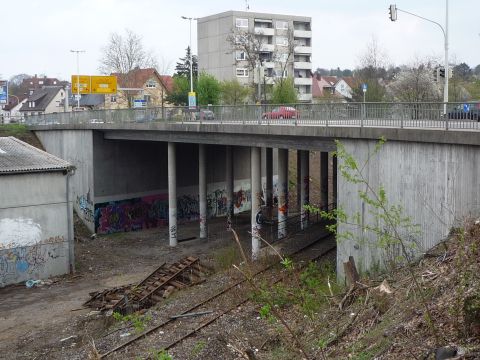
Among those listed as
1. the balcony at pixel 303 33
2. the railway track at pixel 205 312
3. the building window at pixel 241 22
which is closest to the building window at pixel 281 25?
the balcony at pixel 303 33

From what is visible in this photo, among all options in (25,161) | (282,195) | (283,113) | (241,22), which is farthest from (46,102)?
(283,113)

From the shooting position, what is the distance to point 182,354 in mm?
13805

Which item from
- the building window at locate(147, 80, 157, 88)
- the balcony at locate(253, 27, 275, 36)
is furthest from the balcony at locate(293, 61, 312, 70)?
the building window at locate(147, 80, 157, 88)

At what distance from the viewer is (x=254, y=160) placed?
2766cm

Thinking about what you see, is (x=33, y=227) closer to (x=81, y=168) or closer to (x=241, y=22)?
(x=81, y=168)

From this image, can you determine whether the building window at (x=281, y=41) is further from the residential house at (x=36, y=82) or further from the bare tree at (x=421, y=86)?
the residential house at (x=36, y=82)

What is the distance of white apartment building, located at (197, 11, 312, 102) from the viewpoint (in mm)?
77938

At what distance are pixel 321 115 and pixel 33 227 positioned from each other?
12.5 metres

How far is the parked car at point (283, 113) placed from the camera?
22969 millimetres

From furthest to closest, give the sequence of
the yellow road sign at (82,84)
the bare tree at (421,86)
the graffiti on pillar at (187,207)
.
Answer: the yellow road sign at (82,84) < the bare tree at (421,86) < the graffiti on pillar at (187,207)

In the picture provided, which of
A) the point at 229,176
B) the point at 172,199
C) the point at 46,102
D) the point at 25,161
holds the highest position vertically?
the point at 46,102

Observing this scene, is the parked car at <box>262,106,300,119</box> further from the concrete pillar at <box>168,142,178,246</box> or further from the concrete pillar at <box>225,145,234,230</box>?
the concrete pillar at <box>225,145,234,230</box>

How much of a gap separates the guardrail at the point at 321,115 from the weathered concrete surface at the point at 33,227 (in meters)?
7.28

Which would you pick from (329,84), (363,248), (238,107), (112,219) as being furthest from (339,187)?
(329,84)
